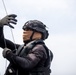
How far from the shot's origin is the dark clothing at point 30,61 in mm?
8883

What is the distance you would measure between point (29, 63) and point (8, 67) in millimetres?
724

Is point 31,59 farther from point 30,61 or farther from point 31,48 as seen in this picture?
point 31,48

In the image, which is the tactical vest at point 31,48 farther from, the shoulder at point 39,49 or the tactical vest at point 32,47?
the shoulder at point 39,49

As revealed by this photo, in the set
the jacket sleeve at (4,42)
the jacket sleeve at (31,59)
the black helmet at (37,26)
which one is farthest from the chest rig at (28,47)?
the jacket sleeve at (4,42)

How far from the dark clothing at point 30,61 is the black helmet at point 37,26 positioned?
0.39m

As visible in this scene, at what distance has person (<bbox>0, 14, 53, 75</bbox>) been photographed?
8.91 meters

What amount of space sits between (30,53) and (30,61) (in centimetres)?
28

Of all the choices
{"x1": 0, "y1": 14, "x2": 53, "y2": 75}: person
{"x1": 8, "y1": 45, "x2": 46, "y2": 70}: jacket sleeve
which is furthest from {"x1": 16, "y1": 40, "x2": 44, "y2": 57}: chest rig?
{"x1": 8, "y1": 45, "x2": 46, "y2": 70}: jacket sleeve

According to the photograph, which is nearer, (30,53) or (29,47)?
(30,53)

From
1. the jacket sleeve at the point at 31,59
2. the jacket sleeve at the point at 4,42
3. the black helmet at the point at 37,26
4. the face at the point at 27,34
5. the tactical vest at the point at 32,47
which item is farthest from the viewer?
the jacket sleeve at the point at 4,42

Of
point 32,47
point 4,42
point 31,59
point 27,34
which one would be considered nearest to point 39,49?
point 32,47

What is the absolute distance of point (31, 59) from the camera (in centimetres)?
896

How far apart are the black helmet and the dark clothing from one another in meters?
0.39

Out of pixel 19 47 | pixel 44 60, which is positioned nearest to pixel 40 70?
pixel 44 60
